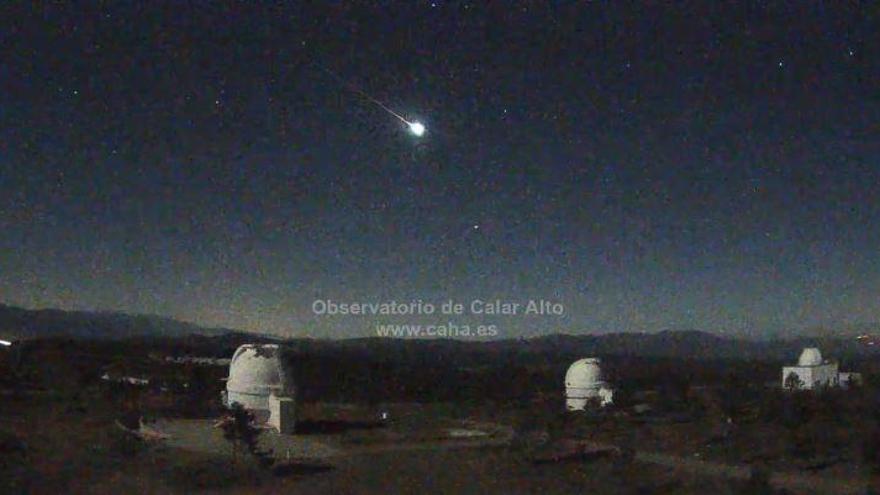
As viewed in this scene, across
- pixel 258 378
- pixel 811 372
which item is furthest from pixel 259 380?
pixel 811 372

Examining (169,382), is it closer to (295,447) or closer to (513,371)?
(295,447)

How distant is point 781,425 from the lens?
30812 millimetres

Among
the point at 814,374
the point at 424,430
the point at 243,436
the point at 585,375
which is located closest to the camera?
the point at 243,436

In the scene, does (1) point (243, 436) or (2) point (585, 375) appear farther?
(2) point (585, 375)

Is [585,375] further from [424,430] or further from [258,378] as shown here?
[258,378]

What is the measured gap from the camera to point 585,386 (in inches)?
1581

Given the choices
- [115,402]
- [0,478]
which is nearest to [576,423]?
[115,402]

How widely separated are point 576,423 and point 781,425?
288 inches

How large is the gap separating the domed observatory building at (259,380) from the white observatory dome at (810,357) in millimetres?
35679

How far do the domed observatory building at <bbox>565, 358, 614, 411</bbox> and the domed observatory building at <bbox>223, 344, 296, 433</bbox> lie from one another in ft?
44.5

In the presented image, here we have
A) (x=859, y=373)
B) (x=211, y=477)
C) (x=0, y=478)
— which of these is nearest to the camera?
(x=0, y=478)

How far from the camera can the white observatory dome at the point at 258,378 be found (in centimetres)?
3228

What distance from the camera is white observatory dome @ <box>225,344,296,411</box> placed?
32281mm

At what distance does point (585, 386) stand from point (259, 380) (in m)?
15.7
